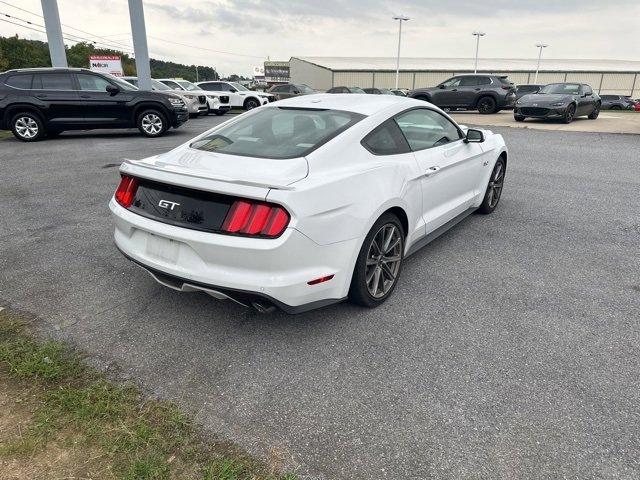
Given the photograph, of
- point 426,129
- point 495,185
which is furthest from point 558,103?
point 426,129

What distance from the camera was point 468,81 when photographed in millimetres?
19109

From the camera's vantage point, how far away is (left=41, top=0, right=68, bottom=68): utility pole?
15250 millimetres

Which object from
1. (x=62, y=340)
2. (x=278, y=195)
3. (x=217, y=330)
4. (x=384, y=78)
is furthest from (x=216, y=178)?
(x=384, y=78)

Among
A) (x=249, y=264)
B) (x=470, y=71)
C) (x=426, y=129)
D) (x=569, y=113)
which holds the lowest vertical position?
(x=249, y=264)

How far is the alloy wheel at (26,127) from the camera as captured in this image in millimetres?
10664

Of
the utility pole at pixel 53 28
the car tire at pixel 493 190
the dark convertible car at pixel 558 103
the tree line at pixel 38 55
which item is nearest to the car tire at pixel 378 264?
the car tire at pixel 493 190

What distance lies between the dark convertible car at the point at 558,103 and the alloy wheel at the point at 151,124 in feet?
38.8

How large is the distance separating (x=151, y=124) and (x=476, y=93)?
526 inches

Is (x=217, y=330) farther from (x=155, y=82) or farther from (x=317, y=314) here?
(x=155, y=82)

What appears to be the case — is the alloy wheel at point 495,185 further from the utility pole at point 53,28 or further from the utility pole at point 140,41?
the utility pole at point 53,28

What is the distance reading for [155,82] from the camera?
59.4ft

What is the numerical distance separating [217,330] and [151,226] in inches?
31.7

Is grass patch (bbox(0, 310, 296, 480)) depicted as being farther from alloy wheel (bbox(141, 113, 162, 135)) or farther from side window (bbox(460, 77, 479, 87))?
side window (bbox(460, 77, 479, 87))

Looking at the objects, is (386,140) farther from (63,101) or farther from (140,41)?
(140,41)
